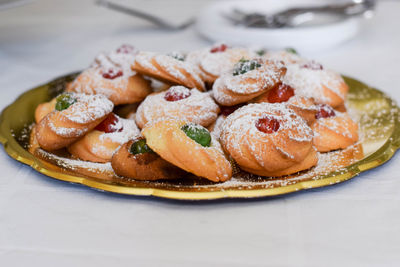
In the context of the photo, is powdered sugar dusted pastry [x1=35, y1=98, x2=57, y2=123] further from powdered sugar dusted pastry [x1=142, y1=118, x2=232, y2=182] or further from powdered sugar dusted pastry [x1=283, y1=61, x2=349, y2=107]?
powdered sugar dusted pastry [x1=283, y1=61, x2=349, y2=107]

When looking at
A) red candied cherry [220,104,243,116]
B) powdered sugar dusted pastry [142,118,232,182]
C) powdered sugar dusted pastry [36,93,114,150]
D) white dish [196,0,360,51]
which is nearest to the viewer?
powdered sugar dusted pastry [142,118,232,182]

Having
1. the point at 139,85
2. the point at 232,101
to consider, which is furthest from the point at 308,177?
the point at 139,85

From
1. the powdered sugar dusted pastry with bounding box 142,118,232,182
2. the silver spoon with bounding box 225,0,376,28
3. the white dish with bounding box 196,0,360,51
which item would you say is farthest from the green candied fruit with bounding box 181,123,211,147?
the silver spoon with bounding box 225,0,376,28

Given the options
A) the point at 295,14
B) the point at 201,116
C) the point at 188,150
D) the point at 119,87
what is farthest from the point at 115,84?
the point at 295,14

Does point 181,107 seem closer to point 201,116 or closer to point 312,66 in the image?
point 201,116

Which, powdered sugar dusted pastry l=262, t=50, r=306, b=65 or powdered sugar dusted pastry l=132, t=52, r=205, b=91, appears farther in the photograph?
powdered sugar dusted pastry l=262, t=50, r=306, b=65

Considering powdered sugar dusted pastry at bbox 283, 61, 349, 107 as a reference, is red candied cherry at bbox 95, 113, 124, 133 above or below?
below
